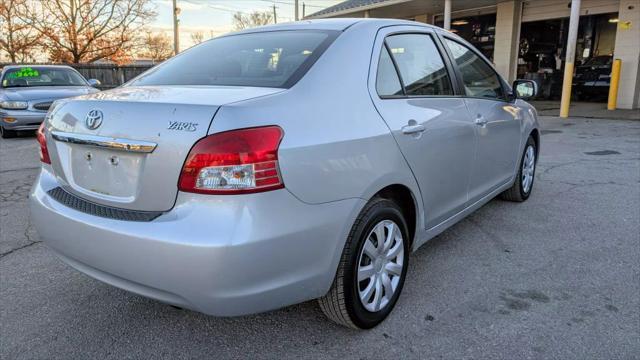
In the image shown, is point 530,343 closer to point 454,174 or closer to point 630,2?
point 454,174

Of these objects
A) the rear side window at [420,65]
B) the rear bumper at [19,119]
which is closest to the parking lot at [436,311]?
the rear side window at [420,65]

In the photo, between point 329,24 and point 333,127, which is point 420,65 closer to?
point 329,24

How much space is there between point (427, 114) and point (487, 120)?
1027mm

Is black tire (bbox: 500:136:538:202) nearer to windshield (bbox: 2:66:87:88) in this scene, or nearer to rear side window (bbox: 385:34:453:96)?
rear side window (bbox: 385:34:453:96)

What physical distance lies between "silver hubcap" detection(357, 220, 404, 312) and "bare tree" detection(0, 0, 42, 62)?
26273 mm

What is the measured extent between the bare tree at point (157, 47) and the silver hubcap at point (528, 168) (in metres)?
26.0

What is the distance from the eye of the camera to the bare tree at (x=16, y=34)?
74.6 ft

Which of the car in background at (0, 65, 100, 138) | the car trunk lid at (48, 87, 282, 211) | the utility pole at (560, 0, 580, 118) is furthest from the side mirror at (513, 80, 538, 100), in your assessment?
the utility pole at (560, 0, 580, 118)

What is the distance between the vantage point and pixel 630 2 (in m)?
13.6

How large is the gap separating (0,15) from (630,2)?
2593 cm

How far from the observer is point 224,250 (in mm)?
1820

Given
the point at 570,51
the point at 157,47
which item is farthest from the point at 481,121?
the point at 157,47

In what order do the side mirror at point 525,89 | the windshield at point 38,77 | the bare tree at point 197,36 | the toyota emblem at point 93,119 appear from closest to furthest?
1. the toyota emblem at point 93,119
2. the side mirror at point 525,89
3. the windshield at point 38,77
4. the bare tree at point 197,36

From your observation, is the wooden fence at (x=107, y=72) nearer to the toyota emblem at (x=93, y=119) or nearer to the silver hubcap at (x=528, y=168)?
the silver hubcap at (x=528, y=168)
